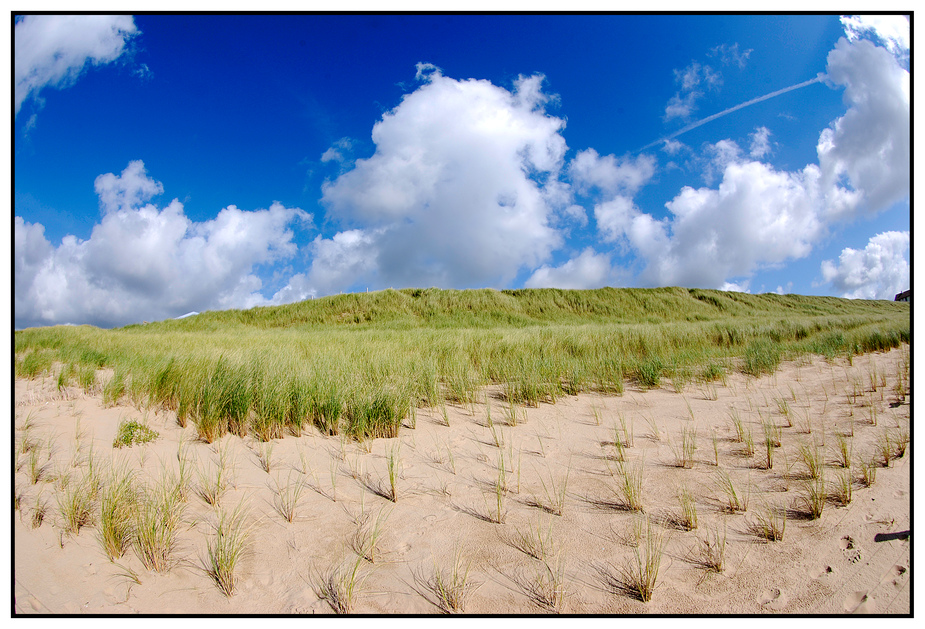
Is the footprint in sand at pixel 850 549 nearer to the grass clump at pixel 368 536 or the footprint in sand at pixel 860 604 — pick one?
the footprint in sand at pixel 860 604

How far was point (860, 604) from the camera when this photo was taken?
1637 millimetres

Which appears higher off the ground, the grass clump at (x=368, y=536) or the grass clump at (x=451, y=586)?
the grass clump at (x=368, y=536)

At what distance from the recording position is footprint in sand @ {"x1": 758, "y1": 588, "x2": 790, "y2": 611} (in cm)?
169

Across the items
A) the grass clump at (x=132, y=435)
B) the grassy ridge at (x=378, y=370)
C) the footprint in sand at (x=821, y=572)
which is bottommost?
the footprint in sand at (x=821, y=572)

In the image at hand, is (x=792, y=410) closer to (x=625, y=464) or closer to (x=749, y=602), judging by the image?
(x=625, y=464)

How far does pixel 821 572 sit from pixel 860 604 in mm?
168

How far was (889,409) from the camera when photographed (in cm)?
413

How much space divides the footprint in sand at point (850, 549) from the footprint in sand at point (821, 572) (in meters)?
0.15

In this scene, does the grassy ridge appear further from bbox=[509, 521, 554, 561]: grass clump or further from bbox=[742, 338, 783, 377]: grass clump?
bbox=[509, 521, 554, 561]: grass clump

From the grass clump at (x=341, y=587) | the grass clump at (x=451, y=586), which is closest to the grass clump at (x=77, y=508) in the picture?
the grass clump at (x=341, y=587)

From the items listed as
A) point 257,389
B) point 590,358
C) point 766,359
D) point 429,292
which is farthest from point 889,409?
point 429,292

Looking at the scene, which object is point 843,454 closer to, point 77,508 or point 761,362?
point 761,362

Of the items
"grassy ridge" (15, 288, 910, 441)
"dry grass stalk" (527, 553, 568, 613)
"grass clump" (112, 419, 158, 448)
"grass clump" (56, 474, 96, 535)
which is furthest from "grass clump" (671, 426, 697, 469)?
"grass clump" (112, 419, 158, 448)

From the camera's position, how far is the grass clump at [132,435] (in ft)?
11.3
